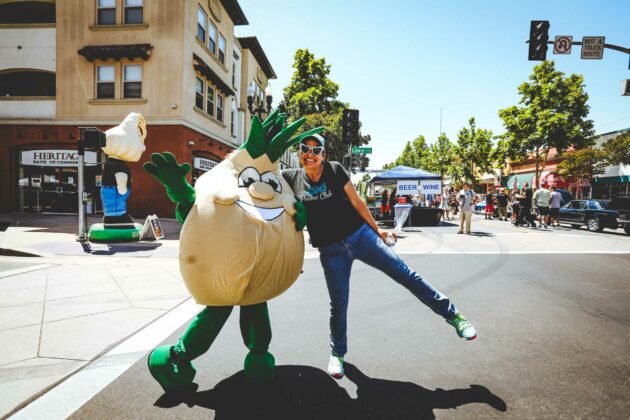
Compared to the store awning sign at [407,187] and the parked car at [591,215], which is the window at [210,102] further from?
the parked car at [591,215]

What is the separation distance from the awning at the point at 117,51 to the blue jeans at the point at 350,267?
14420 millimetres

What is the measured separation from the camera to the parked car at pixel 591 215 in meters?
13.6

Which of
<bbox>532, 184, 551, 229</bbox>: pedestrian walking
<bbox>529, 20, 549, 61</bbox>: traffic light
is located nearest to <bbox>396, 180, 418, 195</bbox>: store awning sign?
<bbox>532, 184, 551, 229</bbox>: pedestrian walking

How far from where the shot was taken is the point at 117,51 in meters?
13.3

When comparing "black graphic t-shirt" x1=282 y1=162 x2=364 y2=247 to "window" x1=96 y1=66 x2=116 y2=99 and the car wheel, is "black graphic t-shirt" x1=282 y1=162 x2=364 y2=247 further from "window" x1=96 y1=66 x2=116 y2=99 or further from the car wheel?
the car wheel

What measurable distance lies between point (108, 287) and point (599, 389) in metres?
5.43

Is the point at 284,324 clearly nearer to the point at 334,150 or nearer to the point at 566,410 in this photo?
the point at 566,410

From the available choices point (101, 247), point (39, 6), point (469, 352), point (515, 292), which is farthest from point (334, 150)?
point (469, 352)

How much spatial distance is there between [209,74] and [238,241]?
15524 millimetres

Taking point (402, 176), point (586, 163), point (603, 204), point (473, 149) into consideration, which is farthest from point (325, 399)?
point (473, 149)

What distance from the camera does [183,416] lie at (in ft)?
6.69

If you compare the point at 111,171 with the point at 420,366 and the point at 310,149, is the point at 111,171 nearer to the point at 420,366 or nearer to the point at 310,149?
the point at 310,149

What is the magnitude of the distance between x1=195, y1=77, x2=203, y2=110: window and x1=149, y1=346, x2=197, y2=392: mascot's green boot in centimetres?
1482

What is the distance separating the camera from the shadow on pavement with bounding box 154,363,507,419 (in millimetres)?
2086
